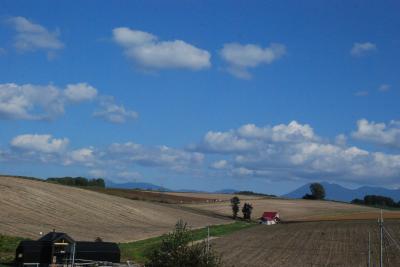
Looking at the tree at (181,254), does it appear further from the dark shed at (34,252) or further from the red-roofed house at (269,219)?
the red-roofed house at (269,219)

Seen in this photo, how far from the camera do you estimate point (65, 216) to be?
79.7m

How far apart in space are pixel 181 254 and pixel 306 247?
34762mm

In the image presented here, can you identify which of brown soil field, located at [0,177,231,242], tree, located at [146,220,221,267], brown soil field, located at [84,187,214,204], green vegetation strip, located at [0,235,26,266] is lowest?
green vegetation strip, located at [0,235,26,266]

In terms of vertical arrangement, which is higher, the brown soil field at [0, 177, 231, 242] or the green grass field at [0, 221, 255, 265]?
the brown soil field at [0, 177, 231, 242]

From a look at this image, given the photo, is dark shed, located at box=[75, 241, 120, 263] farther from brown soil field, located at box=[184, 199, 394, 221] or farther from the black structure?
brown soil field, located at box=[184, 199, 394, 221]

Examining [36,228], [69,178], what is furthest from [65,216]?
[69,178]

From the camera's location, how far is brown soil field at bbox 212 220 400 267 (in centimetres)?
5462

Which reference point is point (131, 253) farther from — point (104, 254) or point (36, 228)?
point (36, 228)

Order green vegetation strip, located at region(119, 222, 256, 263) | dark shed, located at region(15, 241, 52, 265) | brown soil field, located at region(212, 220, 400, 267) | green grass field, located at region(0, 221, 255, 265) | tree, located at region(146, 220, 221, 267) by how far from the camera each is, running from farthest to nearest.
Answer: brown soil field, located at region(212, 220, 400, 267) → green vegetation strip, located at region(119, 222, 256, 263) → green grass field, located at region(0, 221, 255, 265) → dark shed, located at region(15, 241, 52, 265) → tree, located at region(146, 220, 221, 267)

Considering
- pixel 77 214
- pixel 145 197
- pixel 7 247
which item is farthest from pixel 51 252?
pixel 145 197

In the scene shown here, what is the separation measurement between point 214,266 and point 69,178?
530 ft

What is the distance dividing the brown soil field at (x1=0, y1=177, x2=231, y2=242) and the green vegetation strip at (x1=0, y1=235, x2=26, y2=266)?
3.34 metres

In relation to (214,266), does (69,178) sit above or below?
above

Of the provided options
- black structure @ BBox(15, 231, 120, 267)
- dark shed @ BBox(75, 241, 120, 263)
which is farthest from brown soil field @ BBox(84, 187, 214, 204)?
black structure @ BBox(15, 231, 120, 267)
